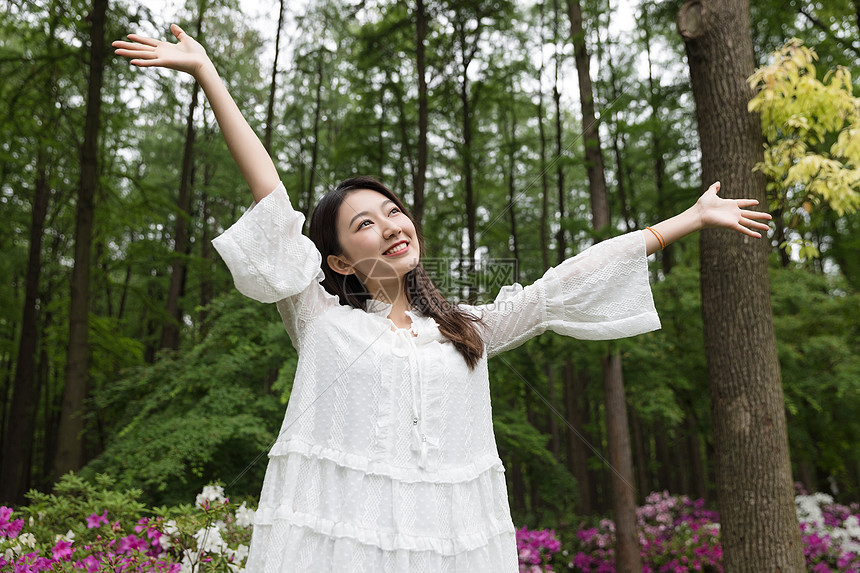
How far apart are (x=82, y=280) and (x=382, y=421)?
5748 mm

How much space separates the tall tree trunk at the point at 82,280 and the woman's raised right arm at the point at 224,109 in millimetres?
5353

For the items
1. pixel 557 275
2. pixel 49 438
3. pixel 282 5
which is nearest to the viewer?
pixel 557 275

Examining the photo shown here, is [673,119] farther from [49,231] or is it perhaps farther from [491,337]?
[49,231]

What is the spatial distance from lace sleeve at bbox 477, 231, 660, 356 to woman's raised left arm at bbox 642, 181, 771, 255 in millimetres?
46

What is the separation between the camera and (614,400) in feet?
19.4

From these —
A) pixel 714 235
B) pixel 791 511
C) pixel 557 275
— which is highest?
pixel 714 235

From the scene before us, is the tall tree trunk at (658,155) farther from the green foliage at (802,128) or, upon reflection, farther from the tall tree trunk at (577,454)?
the green foliage at (802,128)

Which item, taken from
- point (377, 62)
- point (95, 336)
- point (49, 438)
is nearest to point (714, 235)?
point (377, 62)

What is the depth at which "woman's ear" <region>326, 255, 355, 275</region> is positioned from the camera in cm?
168

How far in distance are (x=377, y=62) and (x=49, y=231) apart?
923cm

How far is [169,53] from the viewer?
4.73ft

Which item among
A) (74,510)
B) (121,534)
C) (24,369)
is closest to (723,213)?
(121,534)

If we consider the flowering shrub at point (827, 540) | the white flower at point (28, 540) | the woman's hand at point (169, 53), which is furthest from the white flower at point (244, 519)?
the flowering shrub at point (827, 540)

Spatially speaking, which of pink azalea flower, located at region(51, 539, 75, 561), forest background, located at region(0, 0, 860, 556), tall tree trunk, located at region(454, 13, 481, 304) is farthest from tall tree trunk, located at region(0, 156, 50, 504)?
pink azalea flower, located at region(51, 539, 75, 561)
